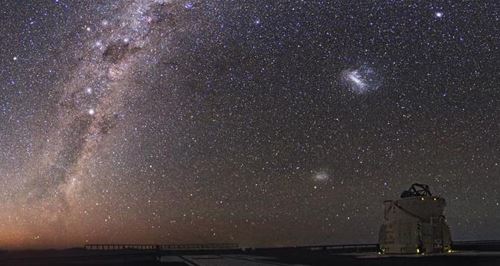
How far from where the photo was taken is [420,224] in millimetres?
48094

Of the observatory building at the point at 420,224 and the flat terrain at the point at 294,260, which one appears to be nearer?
the flat terrain at the point at 294,260

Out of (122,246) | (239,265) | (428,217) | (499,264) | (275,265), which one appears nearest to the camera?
(499,264)

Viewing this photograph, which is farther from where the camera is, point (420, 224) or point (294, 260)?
point (420, 224)

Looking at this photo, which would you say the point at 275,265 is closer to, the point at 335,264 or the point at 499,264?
the point at 335,264

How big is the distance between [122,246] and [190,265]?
4588 cm

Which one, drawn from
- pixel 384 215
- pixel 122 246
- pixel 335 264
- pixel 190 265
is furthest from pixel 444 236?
pixel 122 246

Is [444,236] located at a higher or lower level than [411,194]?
lower

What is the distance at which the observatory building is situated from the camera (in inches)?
1886

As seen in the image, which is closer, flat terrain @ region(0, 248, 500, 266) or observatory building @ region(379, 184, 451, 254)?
flat terrain @ region(0, 248, 500, 266)

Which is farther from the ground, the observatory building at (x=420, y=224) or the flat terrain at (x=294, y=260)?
the observatory building at (x=420, y=224)

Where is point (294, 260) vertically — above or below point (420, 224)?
below

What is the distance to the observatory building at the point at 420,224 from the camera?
157 feet

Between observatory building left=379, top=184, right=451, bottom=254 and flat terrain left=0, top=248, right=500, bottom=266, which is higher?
observatory building left=379, top=184, right=451, bottom=254

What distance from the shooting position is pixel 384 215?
175 feet
